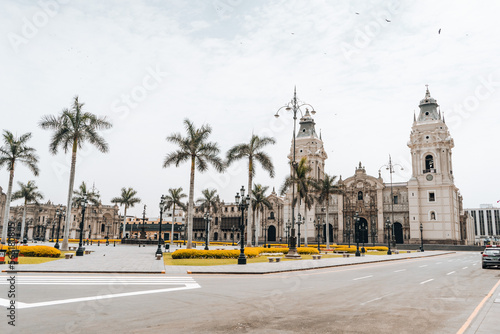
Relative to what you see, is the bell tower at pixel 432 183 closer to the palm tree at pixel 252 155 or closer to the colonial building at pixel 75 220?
the palm tree at pixel 252 155

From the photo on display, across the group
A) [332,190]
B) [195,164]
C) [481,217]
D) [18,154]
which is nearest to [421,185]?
[332,190]

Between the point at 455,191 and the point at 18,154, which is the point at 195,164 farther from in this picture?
the point at 455,191

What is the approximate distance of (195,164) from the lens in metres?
34.0

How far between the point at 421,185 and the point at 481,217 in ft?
403

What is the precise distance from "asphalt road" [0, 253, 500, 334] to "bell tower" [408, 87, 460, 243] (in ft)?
193

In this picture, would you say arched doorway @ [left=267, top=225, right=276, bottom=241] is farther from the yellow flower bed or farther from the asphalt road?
the asphalt road

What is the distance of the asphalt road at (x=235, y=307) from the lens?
7055mm

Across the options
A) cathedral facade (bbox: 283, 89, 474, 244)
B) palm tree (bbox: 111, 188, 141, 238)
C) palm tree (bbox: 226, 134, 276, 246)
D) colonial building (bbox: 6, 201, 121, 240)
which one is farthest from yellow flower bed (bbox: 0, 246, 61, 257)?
colonial building (bbox: 6, 201, 121, 240)

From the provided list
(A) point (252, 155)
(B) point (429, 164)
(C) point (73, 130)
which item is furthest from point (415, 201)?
(C) point (73, 130)

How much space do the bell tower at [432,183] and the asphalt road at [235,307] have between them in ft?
193

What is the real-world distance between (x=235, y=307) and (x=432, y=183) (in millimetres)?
69206

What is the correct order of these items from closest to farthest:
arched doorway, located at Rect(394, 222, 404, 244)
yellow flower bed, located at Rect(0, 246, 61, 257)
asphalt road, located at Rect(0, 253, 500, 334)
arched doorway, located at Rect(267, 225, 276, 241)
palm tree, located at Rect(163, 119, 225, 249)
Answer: asphalt road, located at Rect(0, 253, 500, 334) → yellow flower bed, located at Rect(0, 246, 61, 257) → palm tree, located at Rect(163, 119, 225, 249) → arched doorway, located at Rect(394, 222, 404, 244) → arched doorway, located at Rect(267, 225, 276, 241)

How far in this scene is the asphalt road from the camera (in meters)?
7.05

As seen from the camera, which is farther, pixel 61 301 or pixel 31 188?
pixel 31 188
